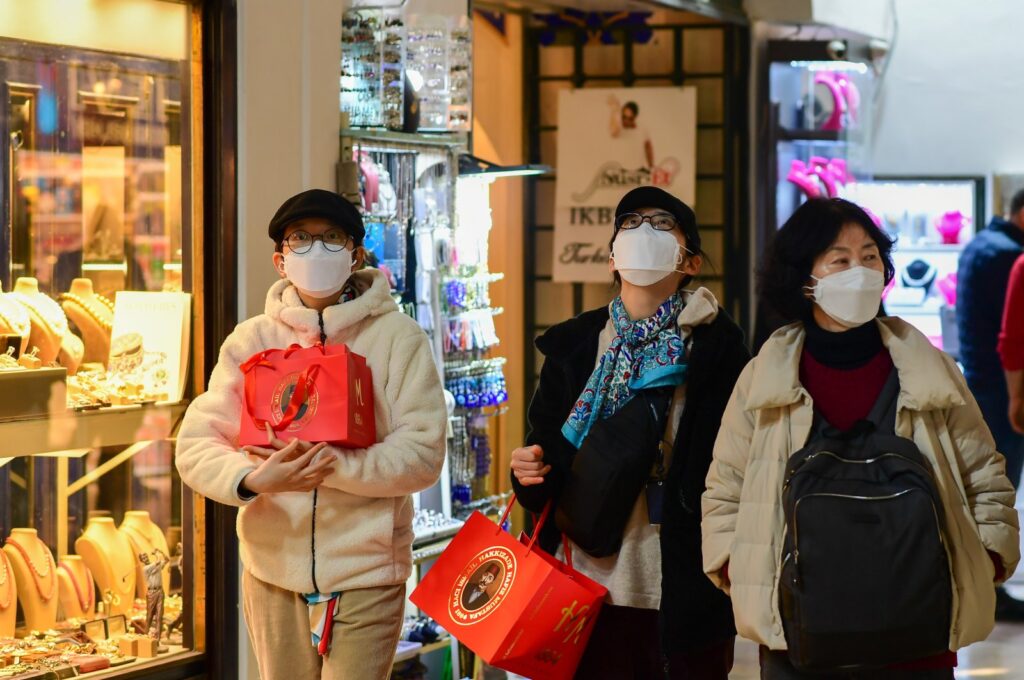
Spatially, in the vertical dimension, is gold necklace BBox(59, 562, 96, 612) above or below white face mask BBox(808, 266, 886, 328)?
below

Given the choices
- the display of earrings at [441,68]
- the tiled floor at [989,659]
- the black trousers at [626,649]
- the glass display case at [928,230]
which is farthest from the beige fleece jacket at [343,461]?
the glass display case at [928,230]

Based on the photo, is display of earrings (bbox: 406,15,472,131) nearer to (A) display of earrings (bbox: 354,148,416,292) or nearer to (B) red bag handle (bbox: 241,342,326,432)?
(A) display of earrings (bbox: 354,148,416,292)

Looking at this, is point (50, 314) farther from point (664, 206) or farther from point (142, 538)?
point (664, 206)

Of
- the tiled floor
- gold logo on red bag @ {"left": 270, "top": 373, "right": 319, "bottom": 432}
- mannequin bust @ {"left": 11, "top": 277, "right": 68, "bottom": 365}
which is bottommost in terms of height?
the tiled floor

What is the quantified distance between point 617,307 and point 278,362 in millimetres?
718

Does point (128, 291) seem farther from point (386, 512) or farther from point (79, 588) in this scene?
point (386, 512)

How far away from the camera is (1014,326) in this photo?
223 inches

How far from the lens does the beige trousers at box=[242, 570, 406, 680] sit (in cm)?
286

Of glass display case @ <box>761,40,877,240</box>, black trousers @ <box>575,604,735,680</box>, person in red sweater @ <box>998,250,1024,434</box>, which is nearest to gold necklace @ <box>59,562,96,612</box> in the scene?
black trousers @ <box>575,604,735,680</box>

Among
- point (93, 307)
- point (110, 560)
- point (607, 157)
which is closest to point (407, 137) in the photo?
point (93, 307)

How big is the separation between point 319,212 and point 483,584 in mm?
843

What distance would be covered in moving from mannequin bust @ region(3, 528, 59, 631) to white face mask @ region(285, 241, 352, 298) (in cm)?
124

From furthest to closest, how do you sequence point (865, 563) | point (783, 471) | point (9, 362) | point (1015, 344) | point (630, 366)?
point (1015, 344)
point (9, 362)
point (630, 366)
point (783, 471)
point (865, 563)

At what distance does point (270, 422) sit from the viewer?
9.23ft
